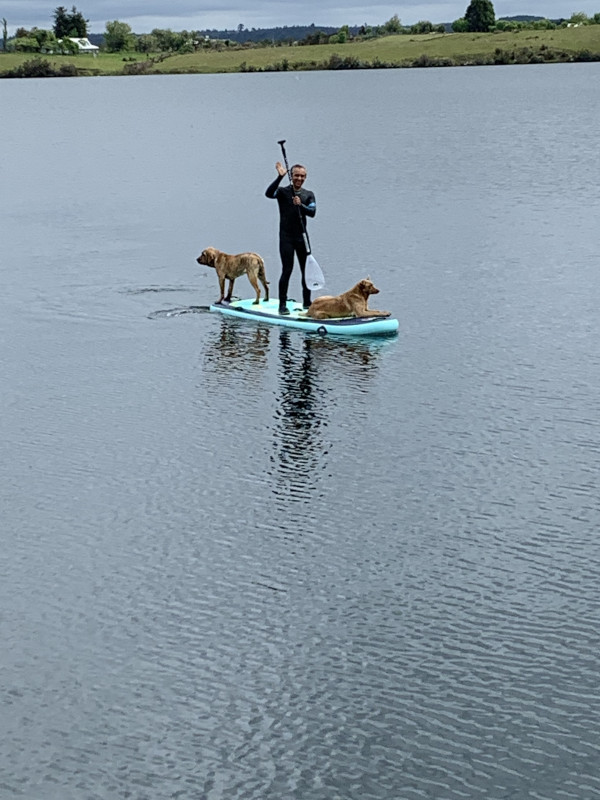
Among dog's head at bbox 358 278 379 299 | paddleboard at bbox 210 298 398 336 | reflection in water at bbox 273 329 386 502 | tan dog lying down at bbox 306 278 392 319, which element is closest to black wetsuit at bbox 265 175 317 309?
paddleboard at bbox 210 298 398 336

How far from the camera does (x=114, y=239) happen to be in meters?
40.9

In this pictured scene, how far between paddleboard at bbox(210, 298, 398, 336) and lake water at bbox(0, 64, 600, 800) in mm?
239

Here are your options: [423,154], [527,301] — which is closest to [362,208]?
[527,301]

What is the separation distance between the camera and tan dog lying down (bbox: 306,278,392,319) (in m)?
25.8

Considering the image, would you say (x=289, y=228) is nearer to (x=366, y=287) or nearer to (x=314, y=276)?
(x=314, y=276)

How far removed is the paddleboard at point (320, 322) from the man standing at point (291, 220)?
0.93 ft

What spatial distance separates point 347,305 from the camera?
84.8ft

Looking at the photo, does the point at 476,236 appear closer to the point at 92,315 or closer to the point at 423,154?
the point at 92,315

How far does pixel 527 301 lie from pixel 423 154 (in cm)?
4042

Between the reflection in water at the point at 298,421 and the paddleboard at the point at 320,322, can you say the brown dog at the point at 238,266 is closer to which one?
the paddleboard at the point at 320,322

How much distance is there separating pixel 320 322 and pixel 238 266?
2635 millimetres

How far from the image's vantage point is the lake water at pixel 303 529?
12.1 metres

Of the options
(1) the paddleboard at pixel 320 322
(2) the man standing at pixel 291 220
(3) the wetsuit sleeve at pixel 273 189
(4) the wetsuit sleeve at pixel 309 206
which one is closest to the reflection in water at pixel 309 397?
(1) the paddleboard at pixel 320 322

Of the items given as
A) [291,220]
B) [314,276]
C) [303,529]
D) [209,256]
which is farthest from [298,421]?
[209,256]
